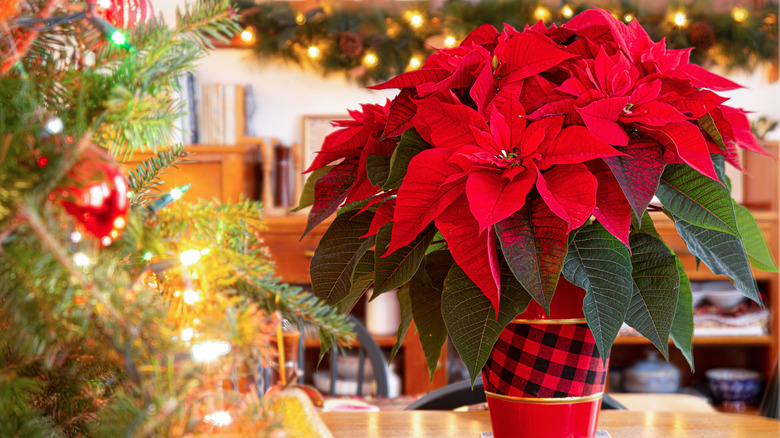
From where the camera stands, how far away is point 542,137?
0.39 m

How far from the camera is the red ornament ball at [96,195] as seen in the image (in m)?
0.22

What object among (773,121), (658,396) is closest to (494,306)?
(658,396)

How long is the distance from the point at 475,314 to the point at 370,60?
2013 millimetres

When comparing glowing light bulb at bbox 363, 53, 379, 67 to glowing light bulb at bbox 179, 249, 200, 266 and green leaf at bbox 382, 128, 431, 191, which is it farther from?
glowing light bulb at bbox 179, 249, 200, 266

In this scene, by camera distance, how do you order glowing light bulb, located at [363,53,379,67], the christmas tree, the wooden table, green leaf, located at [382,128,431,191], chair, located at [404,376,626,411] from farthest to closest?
glowing light bulb, located at [363,53,379,67]
chair, located at [404,376,626,411]
the wooden table
green leaf, located at [382,128,431,191]
the christmas tree

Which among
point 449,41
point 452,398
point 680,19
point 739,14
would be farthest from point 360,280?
point 739,14

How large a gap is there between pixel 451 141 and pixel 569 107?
77mm

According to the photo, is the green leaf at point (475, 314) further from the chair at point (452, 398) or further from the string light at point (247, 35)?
the string light at point (247, 35)

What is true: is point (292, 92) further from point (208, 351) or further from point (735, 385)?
point (208, 351)

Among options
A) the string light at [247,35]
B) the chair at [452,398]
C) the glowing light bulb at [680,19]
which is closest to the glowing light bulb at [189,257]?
the chair at [452,398]

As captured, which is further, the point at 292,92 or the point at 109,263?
the point at 292,92

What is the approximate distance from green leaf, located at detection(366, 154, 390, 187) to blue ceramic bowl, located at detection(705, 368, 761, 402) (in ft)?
7.14

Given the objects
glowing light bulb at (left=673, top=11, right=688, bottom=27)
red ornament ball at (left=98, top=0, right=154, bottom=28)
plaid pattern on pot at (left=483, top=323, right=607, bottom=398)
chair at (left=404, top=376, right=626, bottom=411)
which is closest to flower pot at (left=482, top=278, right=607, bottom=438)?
plaid pattern on pot at (left=483, top=323, right=607, bottom=398)

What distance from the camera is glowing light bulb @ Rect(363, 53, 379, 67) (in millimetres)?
2312
